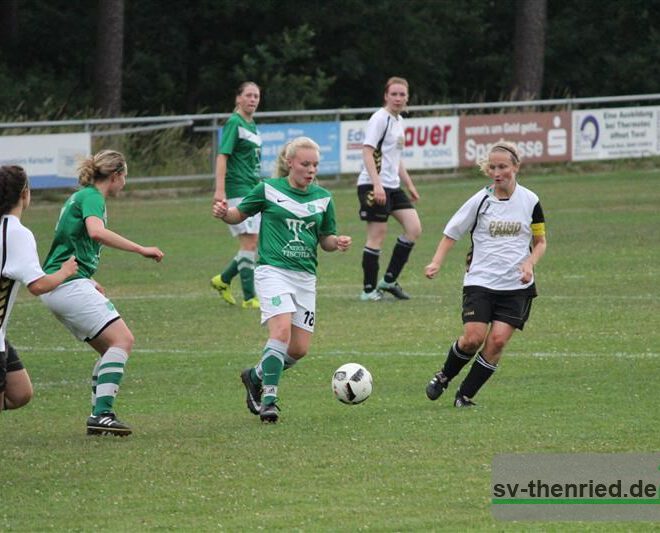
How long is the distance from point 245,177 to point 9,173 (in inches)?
257

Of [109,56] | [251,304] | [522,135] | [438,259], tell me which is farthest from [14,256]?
[109,56]

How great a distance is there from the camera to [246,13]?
132 ft

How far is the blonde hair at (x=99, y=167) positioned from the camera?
855 cm

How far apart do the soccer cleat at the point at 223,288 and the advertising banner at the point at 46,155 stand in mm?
10037

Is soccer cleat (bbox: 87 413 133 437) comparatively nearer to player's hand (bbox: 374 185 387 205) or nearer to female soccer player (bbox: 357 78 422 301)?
player's hand (bbox: 374 185 387 205)

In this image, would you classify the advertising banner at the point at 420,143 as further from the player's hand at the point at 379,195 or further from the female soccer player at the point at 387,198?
the player's hand at the point at 379,195

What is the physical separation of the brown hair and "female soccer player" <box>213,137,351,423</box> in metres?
1.90

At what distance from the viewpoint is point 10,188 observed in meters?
7.34

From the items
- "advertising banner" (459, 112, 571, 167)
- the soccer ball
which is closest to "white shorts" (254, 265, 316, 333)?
the soccer ball

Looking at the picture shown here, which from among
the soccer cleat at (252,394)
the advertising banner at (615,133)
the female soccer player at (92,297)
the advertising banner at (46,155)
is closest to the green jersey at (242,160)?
the soccer cleat at (252,394)

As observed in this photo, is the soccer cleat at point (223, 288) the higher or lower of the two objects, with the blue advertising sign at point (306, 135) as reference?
lower

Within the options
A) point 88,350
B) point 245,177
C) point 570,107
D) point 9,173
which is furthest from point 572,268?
point 570,107

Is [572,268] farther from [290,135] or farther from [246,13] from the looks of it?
[246,13]

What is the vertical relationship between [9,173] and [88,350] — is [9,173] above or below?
above
